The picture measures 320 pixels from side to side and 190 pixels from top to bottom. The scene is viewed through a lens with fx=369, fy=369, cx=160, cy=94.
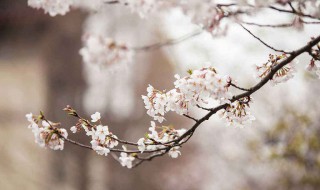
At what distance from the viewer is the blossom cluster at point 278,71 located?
78.2 inches

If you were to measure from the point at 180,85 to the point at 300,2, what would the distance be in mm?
659

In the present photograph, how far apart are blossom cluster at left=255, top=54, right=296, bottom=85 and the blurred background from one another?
3420 millimetres

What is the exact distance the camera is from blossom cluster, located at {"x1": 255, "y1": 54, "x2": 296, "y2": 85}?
1986 millimetres

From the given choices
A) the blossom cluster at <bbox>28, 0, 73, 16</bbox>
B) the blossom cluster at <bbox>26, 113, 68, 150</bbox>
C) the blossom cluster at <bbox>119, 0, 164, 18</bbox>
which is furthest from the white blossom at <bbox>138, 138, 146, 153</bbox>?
the blossom cluster at <bbox>28, 0, 73, 16</bbox>

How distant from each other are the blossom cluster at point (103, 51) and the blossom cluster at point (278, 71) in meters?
0.76

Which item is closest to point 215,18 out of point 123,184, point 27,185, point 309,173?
point 309,173

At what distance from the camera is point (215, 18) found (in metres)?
1.75

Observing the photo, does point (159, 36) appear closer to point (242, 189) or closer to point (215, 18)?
point (242, 189)

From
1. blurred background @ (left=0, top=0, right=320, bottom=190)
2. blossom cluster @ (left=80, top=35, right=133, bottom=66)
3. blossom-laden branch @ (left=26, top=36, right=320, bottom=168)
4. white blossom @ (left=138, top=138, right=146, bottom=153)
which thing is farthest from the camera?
blurred background @ (left=0, top=0, right=320, bottom=190)

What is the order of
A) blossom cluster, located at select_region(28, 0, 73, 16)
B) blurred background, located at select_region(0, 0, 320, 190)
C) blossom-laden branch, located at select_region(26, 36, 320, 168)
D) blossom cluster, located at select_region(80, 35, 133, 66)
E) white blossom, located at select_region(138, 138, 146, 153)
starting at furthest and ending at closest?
blurred background, located at select_region(0, 0, 320, 190) < blossom cluster, located at select_region(28, 0, 73, 16) < white blossom, located at select_region(138, 138, 146, 153) < blossom-laden branch, located at select_region(26, 36, 320, 168) < blossom cluster, located at select_region(80, 35, 133, 66)

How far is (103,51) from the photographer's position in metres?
1.72

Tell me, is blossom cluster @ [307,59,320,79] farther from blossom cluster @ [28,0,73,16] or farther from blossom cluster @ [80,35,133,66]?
blossom cluster @ [28,0,73,16]

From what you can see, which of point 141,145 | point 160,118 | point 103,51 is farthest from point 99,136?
point 103,51

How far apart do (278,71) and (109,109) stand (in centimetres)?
854
